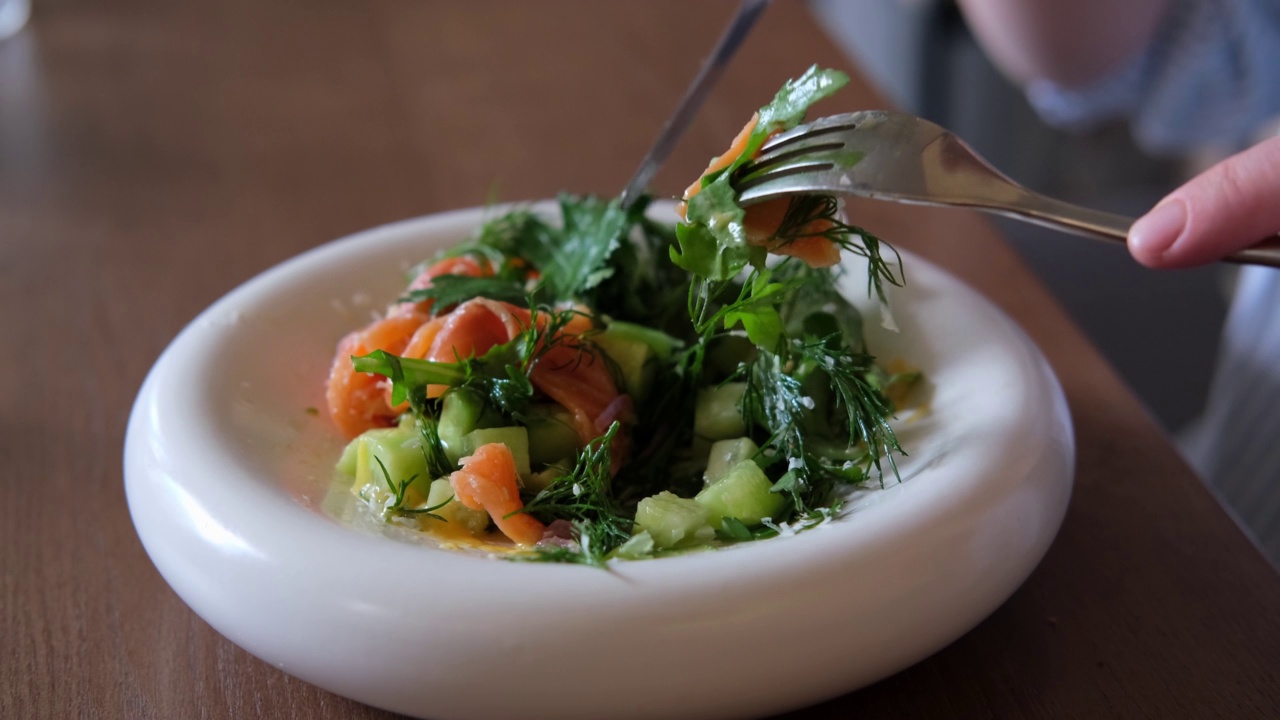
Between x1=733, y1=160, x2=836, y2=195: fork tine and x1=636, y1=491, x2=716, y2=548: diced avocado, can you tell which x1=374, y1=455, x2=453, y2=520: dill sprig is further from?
x1=733, y1=160, x2=836, y2=195: fork tine

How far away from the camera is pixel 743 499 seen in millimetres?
920

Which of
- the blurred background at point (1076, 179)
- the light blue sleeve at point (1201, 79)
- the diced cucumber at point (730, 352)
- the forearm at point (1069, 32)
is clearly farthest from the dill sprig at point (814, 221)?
the light blue sleeve at point (1201, 79)

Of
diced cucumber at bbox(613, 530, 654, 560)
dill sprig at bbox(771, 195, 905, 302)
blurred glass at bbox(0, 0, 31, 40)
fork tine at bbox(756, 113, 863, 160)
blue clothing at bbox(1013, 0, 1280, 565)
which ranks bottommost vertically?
blue clothing at bbox(1013, 0, 1280, 565)

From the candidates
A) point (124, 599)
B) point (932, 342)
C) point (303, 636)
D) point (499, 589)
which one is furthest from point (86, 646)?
point (932, 342)

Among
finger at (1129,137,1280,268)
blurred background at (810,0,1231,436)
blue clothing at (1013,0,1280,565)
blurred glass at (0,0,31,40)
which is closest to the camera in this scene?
finger at (1129,137,1280,268)

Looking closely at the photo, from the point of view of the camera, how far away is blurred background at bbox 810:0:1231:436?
93.0 inches

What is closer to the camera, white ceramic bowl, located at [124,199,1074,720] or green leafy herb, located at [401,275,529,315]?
white ceramic bowl, located at [124,199,1074,720]

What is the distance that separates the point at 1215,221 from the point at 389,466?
0.74 m

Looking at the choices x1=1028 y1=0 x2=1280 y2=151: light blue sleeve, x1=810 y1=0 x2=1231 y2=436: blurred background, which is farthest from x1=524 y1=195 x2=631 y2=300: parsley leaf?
x1=1028 y1=0 x2=1280 y2=151: light blue sleeve

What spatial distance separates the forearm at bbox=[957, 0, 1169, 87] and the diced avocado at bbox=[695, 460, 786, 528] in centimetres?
143

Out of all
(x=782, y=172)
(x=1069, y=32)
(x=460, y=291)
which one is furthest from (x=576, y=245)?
(x=1069, y=32)

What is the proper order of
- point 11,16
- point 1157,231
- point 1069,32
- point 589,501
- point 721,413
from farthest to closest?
1. point 11,16
2. point 1069,32
3. point 721,413
4. point 589,501
5. point 1157,231

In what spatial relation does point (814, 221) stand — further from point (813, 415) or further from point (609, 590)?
point (609, 590)

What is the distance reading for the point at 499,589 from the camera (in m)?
0.74
